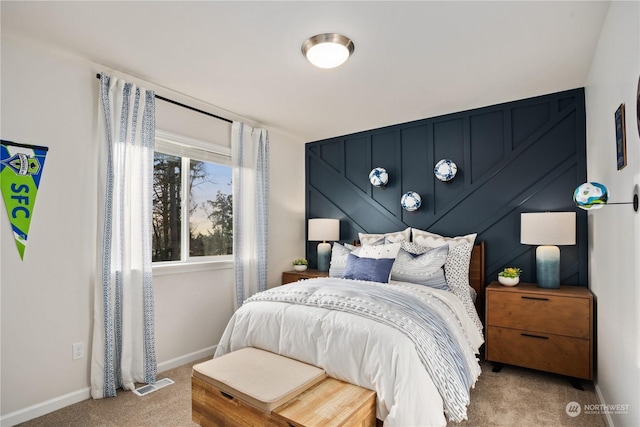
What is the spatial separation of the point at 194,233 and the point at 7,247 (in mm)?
1495

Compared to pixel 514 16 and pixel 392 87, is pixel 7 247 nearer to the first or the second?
pixel 392 87

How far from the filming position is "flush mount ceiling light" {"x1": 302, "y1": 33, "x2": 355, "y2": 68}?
231cm

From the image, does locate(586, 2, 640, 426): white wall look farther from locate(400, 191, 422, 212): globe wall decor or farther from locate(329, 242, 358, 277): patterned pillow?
locate(329, 242, 358, 277): patterned pillow

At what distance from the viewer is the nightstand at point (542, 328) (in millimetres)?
2656

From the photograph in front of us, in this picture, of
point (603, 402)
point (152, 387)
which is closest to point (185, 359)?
point (152, 387)

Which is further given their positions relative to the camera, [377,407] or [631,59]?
[377,407]

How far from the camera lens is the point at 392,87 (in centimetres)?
309

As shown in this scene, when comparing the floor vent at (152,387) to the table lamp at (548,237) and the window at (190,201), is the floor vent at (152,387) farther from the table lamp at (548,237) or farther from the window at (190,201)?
the table lamp at (548,237)

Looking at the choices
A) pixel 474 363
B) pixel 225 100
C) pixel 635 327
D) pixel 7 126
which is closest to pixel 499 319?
pixel 474 363

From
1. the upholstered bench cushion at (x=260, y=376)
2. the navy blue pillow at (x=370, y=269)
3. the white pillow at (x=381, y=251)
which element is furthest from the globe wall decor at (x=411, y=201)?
the upholstered bench cushion at (x=260, y=376)

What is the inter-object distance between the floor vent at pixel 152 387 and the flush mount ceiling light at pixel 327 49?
2.77 m

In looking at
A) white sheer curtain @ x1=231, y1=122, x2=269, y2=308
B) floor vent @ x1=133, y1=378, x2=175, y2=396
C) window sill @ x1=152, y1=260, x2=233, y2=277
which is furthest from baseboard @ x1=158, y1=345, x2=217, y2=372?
window sill @ x1=152, y1=260, x2=233, y2=277

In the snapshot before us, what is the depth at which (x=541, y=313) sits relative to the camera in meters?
2.81

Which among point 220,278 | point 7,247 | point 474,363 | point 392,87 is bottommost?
point 474,363
